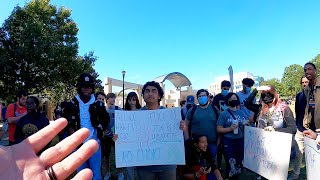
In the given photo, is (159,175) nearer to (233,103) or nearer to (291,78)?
(233,103)

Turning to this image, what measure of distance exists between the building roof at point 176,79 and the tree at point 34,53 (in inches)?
330

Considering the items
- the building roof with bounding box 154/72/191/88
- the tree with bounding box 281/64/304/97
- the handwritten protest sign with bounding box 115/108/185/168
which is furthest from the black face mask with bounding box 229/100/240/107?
the tree with bounding box 281/64/304/97

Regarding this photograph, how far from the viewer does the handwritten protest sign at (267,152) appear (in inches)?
149

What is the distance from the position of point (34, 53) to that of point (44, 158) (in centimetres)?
1593

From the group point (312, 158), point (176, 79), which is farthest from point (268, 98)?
point (176, 79)

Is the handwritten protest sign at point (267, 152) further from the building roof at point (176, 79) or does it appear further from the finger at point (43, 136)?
the building roof at point (176, 79)

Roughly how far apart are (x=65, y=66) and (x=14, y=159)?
16788 millimetres

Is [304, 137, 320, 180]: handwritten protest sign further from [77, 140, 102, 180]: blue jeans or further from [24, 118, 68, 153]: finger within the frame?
[24, 118, 68, 153]: finger

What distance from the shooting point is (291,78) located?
7625 cm

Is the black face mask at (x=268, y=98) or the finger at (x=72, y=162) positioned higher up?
the black face mask at (x=268, y=98)

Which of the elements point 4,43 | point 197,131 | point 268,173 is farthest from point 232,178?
point 4,43

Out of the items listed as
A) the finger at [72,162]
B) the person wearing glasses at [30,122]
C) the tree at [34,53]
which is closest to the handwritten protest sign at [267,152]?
the finger at [72,162]

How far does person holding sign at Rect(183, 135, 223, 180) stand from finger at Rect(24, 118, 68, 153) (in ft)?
9.77

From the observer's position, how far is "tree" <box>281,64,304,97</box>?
233 feet
